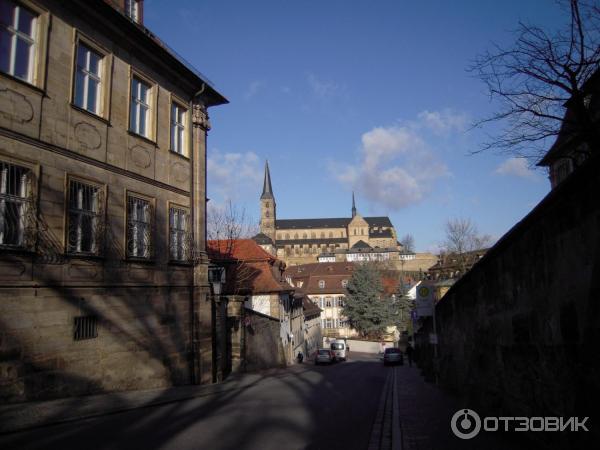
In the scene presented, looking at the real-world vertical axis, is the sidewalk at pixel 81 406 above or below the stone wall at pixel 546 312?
below

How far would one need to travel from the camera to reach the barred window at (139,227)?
13.1 metres

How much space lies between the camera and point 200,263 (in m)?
16.0

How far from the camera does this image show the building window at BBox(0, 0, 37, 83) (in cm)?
960

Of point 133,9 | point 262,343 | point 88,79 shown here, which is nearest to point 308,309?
point 262,343

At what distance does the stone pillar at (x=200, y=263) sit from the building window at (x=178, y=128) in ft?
1.43

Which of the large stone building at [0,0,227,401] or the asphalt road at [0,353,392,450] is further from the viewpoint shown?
the large stone building at [0,0,227,401]

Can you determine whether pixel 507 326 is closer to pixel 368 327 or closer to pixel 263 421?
pixel 263 421

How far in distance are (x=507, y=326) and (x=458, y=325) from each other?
480 centimetres

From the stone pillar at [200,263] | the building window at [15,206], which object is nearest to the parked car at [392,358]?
the stone pillar at [200,263]

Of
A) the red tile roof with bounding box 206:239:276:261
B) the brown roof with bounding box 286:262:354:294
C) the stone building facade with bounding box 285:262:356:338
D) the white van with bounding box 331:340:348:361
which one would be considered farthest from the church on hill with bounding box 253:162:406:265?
the red tile roof with bounding box 206:239:276:261

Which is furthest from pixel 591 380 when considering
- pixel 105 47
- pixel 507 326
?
pixel 105 47

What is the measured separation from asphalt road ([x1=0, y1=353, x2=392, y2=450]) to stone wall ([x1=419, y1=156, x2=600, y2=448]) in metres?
2.64

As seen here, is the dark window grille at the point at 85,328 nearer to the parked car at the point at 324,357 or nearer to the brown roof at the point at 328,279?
the parked car at the point at 324,357

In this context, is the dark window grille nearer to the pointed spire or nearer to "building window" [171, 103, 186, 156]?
"building window" [171, 103, 186, 156]
